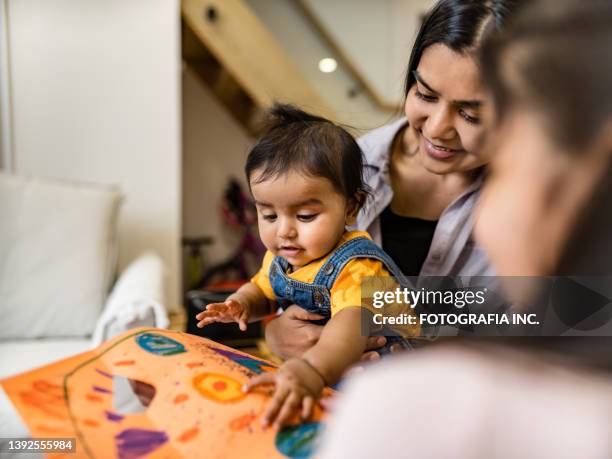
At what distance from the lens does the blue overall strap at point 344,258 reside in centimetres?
64

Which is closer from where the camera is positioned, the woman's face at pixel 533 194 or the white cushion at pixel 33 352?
the woman's face at pixel 533 194

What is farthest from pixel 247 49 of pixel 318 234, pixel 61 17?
pixel 318 234

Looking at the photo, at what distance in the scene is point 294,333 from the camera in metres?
0.69

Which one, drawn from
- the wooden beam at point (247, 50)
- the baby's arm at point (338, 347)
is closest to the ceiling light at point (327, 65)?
the wooden beam at point (247, 50)

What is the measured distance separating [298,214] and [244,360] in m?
0.18

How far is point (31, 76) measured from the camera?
2.45 metres

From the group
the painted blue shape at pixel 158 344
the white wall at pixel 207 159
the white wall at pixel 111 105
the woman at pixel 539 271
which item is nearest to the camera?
the woman at pixel 539 271

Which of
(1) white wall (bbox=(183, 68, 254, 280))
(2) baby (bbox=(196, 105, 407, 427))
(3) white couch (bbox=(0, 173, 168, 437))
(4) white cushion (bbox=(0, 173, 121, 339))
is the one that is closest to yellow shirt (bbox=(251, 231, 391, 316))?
(2) baby (bbox=(196, 105, 407, 427))

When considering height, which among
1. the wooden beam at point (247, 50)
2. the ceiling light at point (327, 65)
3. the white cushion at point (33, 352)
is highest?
the ceiling light at point (327, 65)

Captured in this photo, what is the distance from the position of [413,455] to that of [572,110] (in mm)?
204

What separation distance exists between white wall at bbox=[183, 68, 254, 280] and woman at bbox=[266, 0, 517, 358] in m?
2.87

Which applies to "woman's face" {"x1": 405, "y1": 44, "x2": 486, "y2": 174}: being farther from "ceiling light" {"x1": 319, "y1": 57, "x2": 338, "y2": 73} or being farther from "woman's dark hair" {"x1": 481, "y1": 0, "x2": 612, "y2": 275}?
"ceiling light" {"x1": 319, "y1": 57, "x2": 338, "y2": 73}

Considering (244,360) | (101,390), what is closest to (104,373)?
(101,390)

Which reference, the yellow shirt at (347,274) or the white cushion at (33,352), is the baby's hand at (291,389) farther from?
the white cushion at (33,352)
